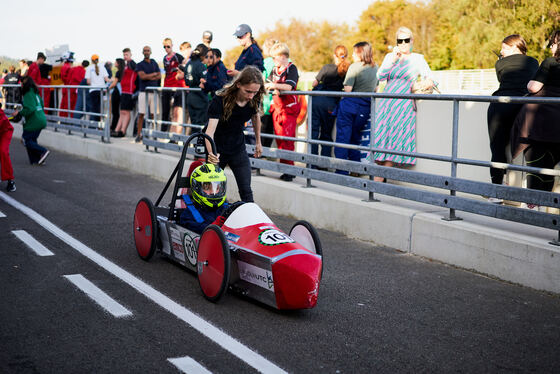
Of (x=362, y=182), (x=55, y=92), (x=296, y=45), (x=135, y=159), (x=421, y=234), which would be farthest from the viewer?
(x=296, y=45)

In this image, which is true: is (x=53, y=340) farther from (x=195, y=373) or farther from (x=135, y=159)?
(x=135, y=159)

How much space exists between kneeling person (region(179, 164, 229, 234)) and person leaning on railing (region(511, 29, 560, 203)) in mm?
3246

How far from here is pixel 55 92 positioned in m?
20.8

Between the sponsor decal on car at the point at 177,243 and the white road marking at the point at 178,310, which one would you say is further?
the sponsor decal on car at the point at 177,243

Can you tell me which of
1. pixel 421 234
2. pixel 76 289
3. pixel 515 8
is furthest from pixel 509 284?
pixel 515 8

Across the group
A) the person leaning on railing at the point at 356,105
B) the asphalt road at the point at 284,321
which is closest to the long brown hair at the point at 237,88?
the asphalt road at the point at 284,321

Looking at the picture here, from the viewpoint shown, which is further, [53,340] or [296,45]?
[296,45]

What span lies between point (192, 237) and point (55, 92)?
15.7 m

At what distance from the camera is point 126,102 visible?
1888cm

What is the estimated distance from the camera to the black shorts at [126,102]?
18.8 m

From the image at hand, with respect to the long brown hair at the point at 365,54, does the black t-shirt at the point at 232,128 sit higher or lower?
lower

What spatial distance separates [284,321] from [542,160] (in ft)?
12.7

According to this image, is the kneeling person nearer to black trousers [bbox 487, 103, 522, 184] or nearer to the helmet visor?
the helmet visor

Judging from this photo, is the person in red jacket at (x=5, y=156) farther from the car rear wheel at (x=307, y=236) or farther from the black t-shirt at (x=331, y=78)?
the car rear wheel at (x=307, y=236)
